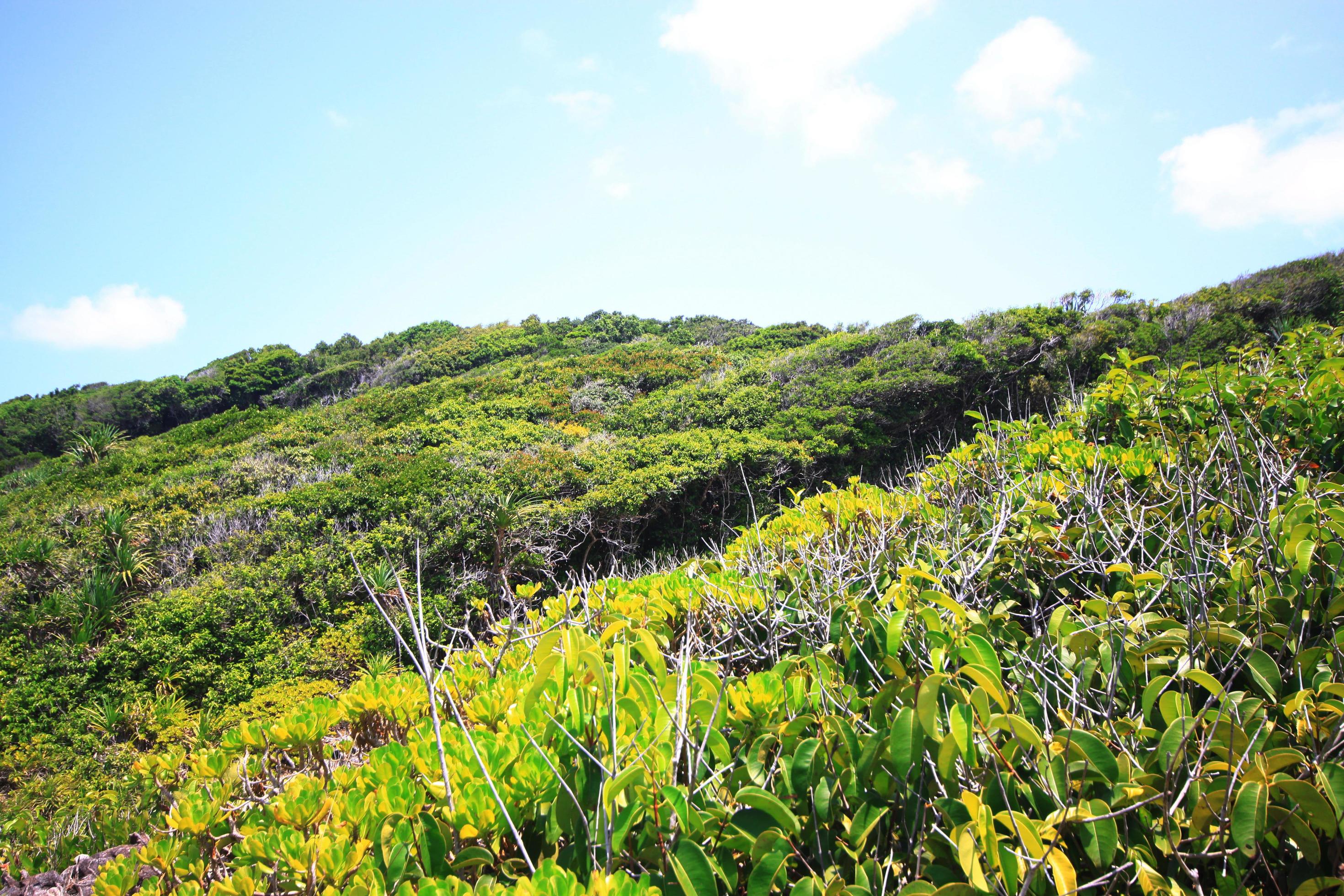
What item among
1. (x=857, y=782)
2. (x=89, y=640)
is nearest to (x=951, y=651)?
(x=857, y=782)

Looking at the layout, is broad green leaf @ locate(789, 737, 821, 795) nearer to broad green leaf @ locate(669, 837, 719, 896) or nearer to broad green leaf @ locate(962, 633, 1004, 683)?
broad green leaf @ locate(669, 837, 719, 896)

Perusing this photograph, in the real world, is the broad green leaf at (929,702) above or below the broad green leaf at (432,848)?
above

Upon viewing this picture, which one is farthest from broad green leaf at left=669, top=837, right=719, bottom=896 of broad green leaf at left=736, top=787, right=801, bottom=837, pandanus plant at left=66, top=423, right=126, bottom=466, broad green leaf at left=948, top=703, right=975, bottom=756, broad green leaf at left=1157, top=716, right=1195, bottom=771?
pandanus plant at left=66, top=423, right=126, bottom=466

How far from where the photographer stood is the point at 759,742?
1348mm

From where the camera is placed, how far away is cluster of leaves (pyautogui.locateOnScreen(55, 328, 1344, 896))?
104 centimetres

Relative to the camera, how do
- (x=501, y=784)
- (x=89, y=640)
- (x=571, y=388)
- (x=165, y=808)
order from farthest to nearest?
(x=571, y=388) → (x=89, y=640) → (x=165, y=808) → (x=501, y=784)

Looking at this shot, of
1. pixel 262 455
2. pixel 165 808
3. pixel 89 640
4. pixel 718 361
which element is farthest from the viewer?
pixel 718 361

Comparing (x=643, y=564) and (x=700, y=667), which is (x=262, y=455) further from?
(x=700, y=667)

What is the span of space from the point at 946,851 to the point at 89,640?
404 inches

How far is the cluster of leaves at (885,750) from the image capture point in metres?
1.04

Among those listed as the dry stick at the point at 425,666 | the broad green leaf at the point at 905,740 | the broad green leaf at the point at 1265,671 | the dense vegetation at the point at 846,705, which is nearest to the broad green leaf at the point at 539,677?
the dense vegetation at the point at 846,705

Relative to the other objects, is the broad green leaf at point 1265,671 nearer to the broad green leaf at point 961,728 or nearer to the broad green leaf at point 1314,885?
the broad green leaf at point 1314,885

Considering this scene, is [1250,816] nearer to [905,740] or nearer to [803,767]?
[905,740]

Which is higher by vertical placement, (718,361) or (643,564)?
(718,361)
